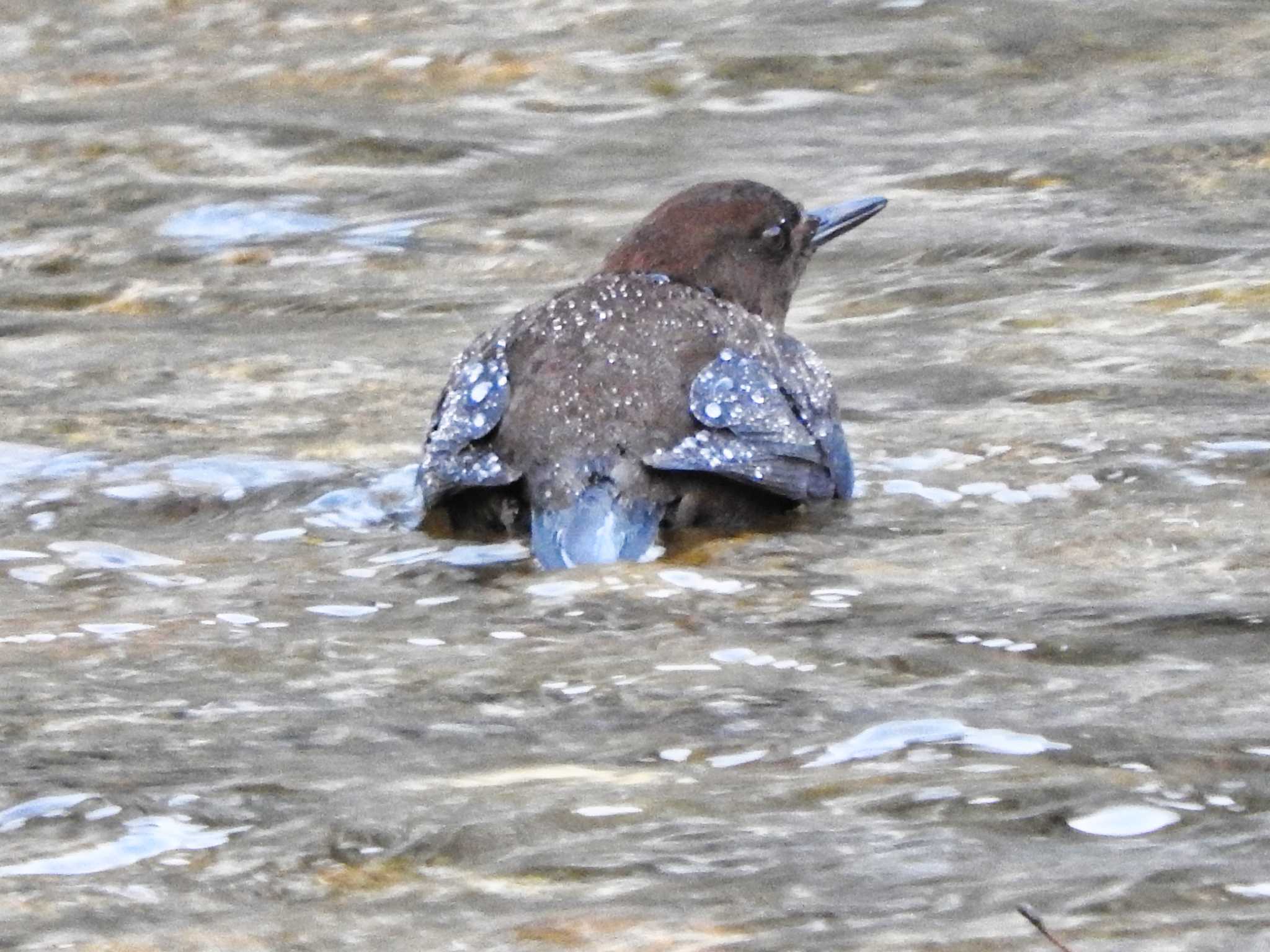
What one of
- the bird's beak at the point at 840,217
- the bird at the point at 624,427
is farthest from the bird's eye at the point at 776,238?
the bird at the point at 624,427

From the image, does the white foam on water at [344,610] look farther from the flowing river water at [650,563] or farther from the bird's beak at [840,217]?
the bird's beak at [840,217]

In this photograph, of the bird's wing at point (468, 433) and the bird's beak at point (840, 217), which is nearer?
the bird's wing at point (468, 433)

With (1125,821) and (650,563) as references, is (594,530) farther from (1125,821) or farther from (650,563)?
(1125,821)

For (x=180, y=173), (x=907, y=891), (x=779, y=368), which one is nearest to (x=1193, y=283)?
(x=779, y=368)

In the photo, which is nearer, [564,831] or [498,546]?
[564,831]

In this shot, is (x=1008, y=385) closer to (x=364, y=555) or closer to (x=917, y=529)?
(x=917, y=529)

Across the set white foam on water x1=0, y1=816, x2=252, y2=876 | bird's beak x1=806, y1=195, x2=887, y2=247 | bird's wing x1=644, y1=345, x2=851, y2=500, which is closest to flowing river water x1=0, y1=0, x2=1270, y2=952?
white foam on water x1=0, y1=816, x2=252, y2=876

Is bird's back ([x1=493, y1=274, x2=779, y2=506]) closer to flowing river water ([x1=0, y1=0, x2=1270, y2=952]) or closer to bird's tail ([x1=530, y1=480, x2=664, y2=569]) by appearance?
bird's tail ([x1=530, y1=480, x2=664, y2=569])
